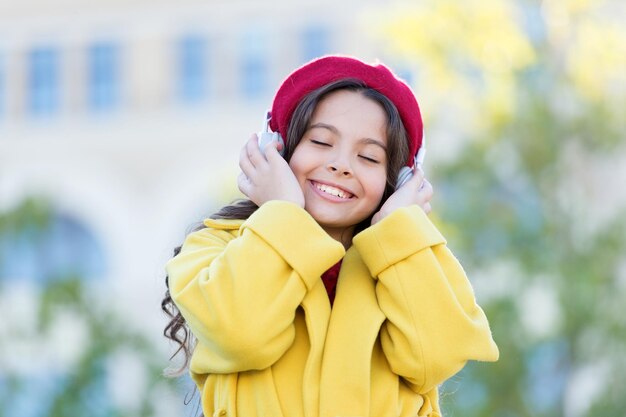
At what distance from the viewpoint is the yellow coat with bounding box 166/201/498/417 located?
2457mm

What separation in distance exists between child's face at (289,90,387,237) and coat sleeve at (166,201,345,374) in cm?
12

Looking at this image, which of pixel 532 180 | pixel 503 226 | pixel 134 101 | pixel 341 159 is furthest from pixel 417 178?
pixel 134 101

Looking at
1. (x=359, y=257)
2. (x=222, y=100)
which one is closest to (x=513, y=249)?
(x=359, y=257)

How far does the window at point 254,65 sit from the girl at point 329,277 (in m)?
17.8

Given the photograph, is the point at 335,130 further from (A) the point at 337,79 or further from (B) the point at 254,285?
(B) the point at 254,285

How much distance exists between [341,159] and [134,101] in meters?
18.9

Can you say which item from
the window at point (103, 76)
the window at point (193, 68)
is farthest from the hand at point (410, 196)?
the window at point (103, 76)

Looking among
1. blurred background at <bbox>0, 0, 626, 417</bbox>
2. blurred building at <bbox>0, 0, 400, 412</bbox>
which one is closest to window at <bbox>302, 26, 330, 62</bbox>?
blurred building at <bbox>0, 0, 400, 412</bbox>

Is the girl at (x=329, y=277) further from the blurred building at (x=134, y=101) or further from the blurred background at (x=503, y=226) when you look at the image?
the blurred building at (x=134, y=101)

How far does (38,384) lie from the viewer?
1173 centimetres

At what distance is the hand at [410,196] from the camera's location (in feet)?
8.77

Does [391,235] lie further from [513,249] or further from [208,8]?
[208,8]

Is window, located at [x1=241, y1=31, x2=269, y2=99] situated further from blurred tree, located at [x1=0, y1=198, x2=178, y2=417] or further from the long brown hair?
the long brown hair

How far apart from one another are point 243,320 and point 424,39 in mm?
8985
